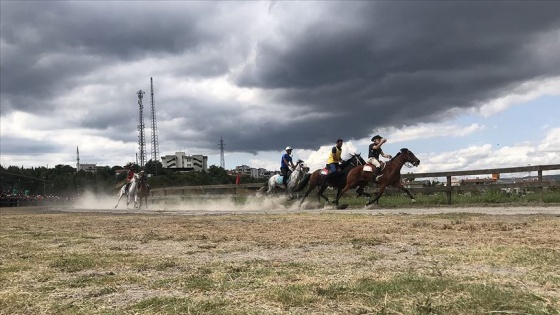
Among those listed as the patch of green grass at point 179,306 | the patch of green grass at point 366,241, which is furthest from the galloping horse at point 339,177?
the patch of green grass at point 179,306

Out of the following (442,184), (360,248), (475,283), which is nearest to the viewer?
(475,283)

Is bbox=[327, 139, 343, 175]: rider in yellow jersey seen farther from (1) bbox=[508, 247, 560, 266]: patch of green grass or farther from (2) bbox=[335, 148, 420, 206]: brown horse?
(1) bbox=[508, 247, 560, 266]: patch of green grass

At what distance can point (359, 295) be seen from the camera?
11.8ft

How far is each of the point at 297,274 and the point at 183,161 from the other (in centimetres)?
17114

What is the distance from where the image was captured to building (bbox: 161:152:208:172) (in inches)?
6601

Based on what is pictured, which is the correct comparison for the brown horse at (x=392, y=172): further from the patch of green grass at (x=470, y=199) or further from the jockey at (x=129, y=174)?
the jockey at (x=129, y=174)

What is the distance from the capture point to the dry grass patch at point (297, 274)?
3.40 meters

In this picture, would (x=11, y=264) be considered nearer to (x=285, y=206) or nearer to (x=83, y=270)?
(x=83, y=270)

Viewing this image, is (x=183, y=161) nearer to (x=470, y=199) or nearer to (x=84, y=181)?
(x=84, y=181)

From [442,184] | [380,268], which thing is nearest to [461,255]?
[380,268]

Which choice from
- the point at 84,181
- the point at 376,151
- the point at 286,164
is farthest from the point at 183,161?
the point at 376,151

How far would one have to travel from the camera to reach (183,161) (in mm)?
172125

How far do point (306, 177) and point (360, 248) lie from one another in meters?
15.7

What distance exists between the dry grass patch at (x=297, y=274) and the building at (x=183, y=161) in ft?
513
